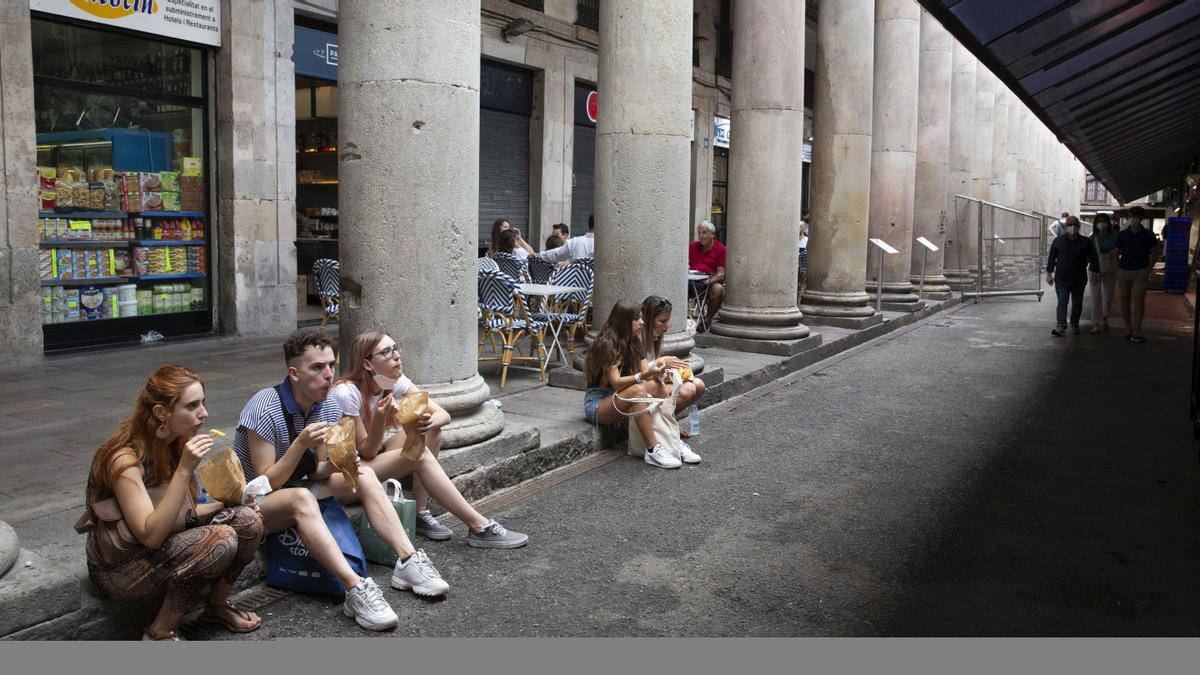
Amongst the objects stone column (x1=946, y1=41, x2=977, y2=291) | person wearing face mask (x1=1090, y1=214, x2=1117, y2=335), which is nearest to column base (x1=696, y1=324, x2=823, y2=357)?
person wearing face mask (x1=1090, y1=214, x2=1117, y2=335)

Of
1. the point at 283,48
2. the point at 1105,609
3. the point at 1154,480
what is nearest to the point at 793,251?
the point at 1154,480

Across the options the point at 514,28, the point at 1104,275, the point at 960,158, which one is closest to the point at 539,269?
the point at 514,28

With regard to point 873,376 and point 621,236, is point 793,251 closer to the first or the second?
point 873,376

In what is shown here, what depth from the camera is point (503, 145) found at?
15.4 m

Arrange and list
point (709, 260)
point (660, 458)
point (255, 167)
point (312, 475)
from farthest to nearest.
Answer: point (709, 260) < point (255, 167) < point (660, 458) < point (312, 475)

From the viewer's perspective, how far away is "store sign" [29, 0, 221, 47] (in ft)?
31.0

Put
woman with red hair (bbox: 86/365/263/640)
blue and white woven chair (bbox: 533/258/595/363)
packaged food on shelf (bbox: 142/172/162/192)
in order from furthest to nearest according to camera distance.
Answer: packaged food on shelf (bbox: 142/172/162/192)
blue and white woven chair (bbox: 533/258/595/363)
woman with red hair (bbox: 86/365/263/640)

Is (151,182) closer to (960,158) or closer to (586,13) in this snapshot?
(586,13)

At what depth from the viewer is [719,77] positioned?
823 inches

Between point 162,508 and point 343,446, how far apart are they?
0.81 m

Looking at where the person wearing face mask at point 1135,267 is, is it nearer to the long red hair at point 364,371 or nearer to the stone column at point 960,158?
the stone column at point 960,158

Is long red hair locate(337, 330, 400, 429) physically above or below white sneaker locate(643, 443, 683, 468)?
above

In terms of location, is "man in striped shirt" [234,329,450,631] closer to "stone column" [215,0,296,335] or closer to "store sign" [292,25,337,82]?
"stone column" [215,0,296,335]

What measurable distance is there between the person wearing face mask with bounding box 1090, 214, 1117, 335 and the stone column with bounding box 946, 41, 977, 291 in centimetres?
492
